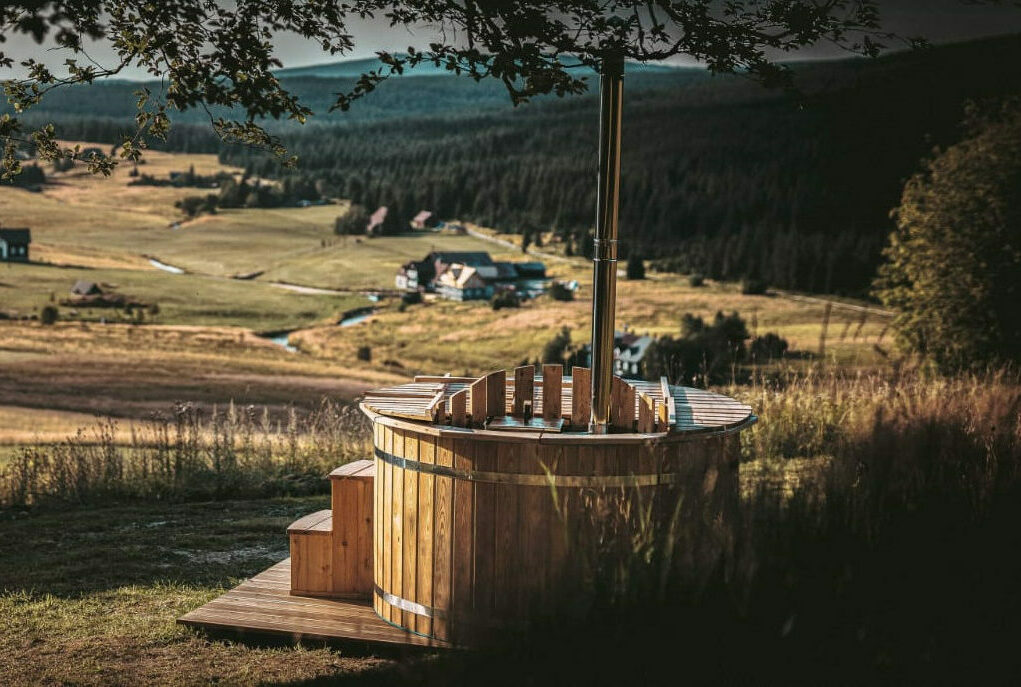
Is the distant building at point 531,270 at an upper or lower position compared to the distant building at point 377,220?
lower

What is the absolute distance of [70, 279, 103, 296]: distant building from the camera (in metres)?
34.4

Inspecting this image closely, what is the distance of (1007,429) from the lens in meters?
5.75

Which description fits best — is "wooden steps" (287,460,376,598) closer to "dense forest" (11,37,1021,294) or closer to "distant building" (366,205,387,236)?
"dense forest" (11,37,1021,294)

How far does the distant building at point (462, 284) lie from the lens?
35.3 m

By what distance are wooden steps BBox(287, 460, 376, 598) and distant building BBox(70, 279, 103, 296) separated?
1256 inches

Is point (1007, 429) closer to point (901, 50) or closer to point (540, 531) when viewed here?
point (901, 50)

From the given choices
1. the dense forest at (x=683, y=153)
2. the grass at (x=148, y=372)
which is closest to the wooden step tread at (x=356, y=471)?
the dense forest at (x=683, y=153)

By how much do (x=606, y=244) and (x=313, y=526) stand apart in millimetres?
2139

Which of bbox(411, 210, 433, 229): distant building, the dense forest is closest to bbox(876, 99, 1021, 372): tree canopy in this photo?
the dense forest

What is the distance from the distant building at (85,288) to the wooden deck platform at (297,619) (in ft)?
104

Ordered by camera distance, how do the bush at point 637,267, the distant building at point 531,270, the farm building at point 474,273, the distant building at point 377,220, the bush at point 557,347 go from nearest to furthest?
the bush at point 557,347 < the bush at point 637,267 < the farm building at point 474,273 < the distant building at point 531,270 < the distant building at point 377,220

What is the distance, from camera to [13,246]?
3325cm

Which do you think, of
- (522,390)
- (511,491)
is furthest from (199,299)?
(511,491)

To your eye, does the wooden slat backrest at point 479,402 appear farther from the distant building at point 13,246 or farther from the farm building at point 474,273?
the distant building at point 13,246
